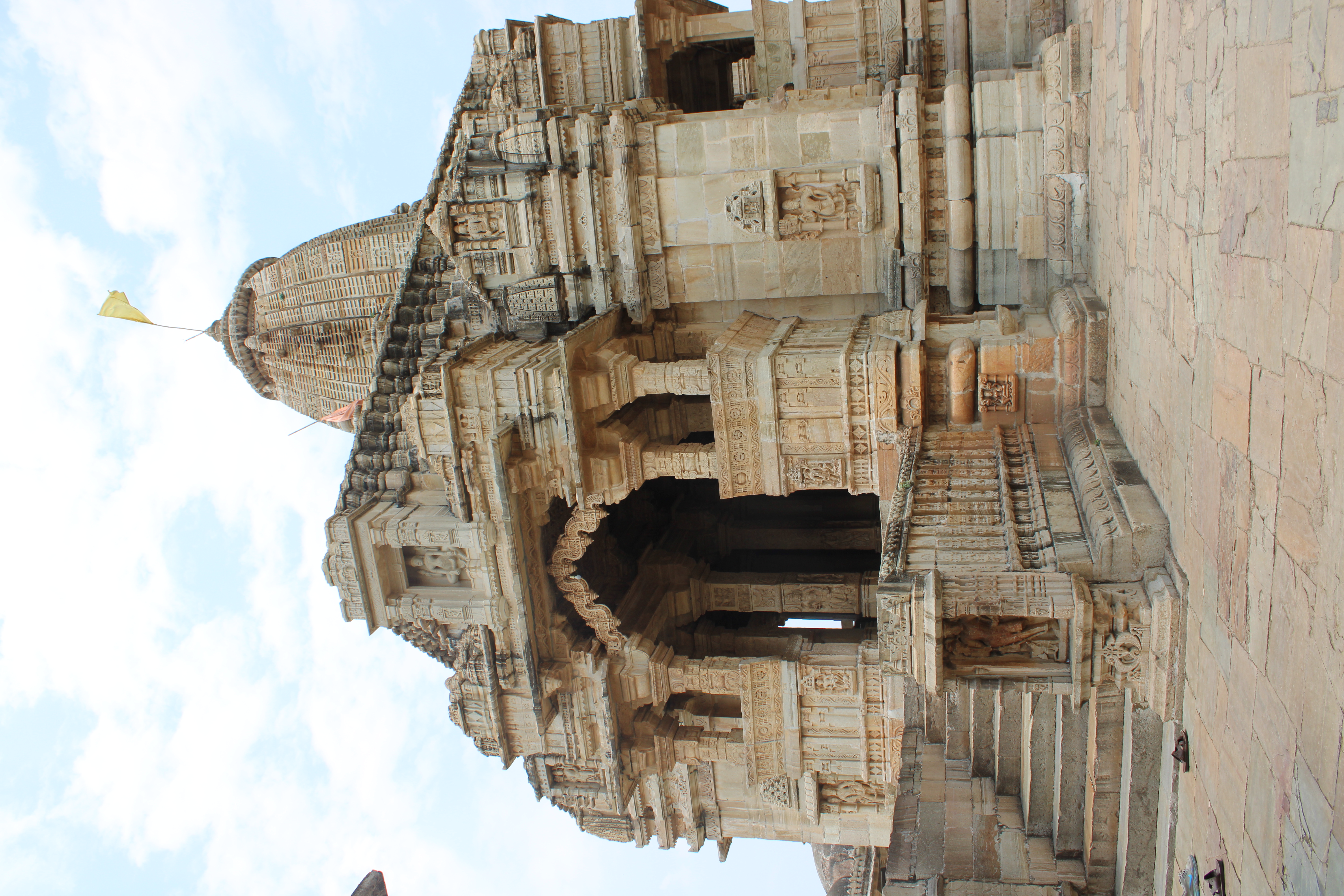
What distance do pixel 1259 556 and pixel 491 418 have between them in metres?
6.92

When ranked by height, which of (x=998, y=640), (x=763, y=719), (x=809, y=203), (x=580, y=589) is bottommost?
(x=763, y=719)

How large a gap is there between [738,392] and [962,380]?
215 cm

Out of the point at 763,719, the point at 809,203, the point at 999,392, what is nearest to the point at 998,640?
the point at 999,392

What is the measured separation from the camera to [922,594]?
214 inches

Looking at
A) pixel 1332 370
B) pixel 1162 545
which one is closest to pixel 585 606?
pixel 1162 545

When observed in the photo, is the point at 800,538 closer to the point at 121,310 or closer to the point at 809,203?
the point at 809,203

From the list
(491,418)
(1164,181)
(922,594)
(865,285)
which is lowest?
(922,594)

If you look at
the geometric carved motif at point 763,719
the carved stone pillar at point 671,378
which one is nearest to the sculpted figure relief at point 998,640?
the carved stone pillar at point 671,378

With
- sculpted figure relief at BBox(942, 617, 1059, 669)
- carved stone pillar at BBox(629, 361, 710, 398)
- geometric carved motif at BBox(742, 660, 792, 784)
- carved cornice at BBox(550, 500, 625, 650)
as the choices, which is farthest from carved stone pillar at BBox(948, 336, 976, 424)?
carved cornice at BBox(550, 500, 625, 650)

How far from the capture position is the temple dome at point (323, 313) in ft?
40.2

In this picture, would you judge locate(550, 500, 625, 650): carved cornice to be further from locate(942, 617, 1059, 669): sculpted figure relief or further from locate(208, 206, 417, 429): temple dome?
locate(942, 617, 1059, 669): sculpted figure relief

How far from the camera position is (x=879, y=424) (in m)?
8.62

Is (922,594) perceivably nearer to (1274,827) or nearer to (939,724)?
(1274,827)

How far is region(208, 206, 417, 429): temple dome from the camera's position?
12250mm
